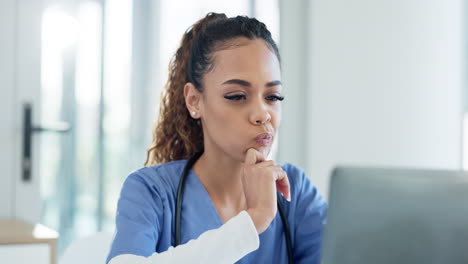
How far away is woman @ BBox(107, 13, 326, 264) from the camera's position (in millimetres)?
1104

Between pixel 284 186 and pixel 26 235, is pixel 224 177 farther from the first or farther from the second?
pixel 26 235

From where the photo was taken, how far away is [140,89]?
248 centimetres

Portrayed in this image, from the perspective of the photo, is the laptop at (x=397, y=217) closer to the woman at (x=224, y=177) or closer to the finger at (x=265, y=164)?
the woman at (x=224, y=177)

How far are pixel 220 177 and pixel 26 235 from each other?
0.68 meters

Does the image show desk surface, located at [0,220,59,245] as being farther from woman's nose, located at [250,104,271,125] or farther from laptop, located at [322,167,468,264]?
laptop, located at [322,167,468,264]

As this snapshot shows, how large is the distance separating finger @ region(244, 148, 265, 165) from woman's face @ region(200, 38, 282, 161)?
0.02 meters

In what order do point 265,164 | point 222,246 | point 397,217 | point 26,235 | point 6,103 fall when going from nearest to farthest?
1. point 397,217
2. point 222,246
3. point 265,164
4. point 26,235
5. point 6,103

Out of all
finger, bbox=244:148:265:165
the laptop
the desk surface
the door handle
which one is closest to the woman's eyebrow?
finger, bbox=244:148:265:165

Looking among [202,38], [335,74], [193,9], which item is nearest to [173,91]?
[202,38]

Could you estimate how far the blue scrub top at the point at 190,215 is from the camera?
3.73ft

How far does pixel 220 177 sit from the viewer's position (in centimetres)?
133

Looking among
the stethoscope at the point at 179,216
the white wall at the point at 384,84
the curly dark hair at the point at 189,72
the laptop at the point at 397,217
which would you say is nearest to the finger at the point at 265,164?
the stethoscope at the point at 179,216

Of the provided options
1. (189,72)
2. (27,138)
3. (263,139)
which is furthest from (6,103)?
(263,139)

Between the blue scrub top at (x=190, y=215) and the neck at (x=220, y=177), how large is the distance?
24mm
